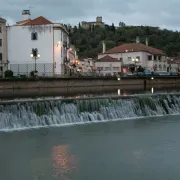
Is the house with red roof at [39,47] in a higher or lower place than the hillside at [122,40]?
lower

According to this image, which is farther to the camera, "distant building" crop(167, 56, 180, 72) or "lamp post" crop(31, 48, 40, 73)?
"distant building" crop(167, 56, 180, 72)

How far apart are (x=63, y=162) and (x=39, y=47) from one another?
39.4m

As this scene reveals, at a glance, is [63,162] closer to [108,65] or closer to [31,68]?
[31,68]

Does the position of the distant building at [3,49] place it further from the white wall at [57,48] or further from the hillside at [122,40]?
the hillside at [122,40]

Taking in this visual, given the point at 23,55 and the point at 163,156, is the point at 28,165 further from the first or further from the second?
the point at 23,55

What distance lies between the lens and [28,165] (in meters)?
13.0

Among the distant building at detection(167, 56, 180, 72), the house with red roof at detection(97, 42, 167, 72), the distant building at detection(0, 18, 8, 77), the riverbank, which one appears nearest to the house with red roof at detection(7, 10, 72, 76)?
the distant building at detection(0, 18, 8, 77)

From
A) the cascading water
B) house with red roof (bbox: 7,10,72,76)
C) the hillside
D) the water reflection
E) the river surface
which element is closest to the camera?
the river surface

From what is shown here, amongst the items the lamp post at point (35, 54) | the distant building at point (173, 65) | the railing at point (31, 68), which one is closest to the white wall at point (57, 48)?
the railing at point (31, 68)

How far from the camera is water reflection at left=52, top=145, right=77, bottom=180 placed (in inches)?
477

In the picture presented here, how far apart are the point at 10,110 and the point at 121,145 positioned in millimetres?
7796

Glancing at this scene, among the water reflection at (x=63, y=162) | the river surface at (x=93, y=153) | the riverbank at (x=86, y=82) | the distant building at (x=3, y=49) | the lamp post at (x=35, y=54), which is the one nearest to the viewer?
the river surface at (x=93, y=153)

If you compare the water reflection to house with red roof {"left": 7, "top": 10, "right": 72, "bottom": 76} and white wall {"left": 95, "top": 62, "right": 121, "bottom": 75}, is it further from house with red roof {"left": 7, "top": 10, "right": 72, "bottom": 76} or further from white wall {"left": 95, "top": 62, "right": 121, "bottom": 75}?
white wall {"left": 95, "top": 62, "right": 121, "bottom": 75}

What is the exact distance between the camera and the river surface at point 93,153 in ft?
39.4
